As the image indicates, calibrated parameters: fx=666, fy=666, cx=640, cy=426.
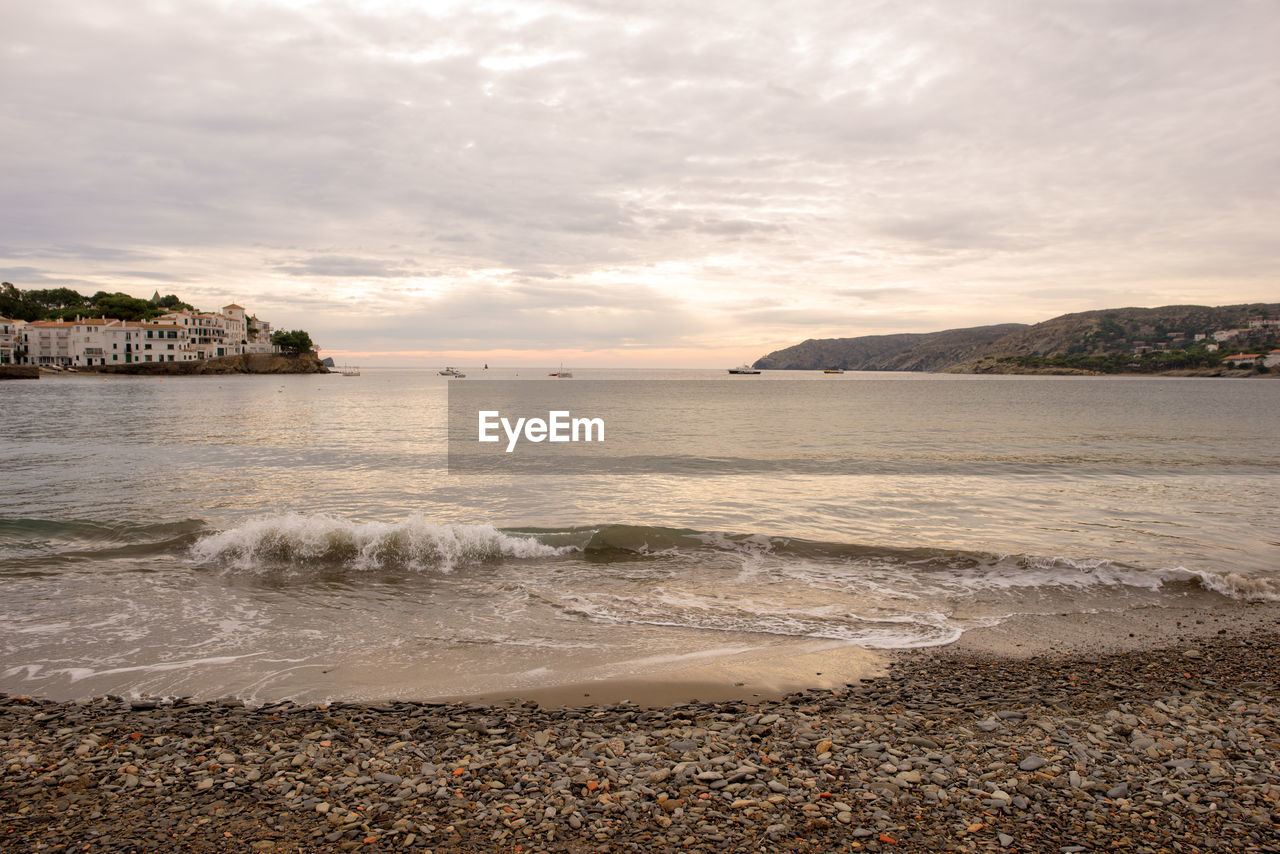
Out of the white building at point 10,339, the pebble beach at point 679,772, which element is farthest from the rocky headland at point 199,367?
the pebble beach at point 679,772

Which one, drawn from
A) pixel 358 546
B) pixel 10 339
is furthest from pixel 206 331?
pixel 358 546

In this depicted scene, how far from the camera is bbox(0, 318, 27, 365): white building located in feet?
504

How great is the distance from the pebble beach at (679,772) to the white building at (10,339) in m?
202

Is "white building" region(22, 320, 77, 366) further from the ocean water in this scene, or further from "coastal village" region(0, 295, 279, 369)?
the ocean water

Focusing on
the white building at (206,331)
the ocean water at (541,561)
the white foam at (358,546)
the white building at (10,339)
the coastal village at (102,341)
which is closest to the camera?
the ocean water at (541,561)

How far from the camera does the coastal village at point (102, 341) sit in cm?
15862

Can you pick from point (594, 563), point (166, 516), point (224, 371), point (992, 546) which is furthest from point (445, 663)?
point (224, 371)

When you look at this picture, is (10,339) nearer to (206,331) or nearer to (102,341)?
(102,341)

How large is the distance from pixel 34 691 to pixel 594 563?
8.51 metres

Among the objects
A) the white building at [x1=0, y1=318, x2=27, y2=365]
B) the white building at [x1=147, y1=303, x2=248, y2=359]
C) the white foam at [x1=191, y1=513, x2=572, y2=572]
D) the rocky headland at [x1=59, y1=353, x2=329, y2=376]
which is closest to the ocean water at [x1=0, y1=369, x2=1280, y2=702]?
the white foam at [x1=191, y1=513, x2=572, y2=572]

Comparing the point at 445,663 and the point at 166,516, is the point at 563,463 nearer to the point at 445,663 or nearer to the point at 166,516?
the point at 166,516

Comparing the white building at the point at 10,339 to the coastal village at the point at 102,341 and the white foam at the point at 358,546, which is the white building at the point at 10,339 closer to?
the coastal village at the point at 102,341

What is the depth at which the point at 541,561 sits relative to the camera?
1385 centimetres

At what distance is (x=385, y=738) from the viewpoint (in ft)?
19.7
